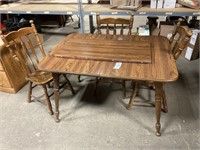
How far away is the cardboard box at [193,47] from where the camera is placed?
9.13 feet

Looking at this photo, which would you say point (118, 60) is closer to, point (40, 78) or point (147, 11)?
point (40, 78)

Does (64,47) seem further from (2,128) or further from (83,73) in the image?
(2,128)

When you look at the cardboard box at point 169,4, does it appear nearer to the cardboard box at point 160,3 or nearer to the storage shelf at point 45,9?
the cardboard box at point 160,3

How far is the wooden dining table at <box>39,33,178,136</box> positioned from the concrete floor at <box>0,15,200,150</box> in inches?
6.2

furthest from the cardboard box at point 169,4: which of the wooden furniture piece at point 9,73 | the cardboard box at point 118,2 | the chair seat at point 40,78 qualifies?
the wooden furniture piece at point 9,73

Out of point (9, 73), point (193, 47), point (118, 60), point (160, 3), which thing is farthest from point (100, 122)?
point (193, 47)

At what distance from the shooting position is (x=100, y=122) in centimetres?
193

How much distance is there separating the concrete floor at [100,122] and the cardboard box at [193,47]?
0.64 metres

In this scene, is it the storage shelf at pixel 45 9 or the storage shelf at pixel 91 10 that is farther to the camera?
the storage shelf at pixel 45 9

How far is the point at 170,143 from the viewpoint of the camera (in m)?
1.67

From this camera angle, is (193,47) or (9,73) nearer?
(9,73)

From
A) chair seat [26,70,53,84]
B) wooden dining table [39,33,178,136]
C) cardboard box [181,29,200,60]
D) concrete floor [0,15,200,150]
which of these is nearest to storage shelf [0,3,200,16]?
cardboard box [181,29,200,60]

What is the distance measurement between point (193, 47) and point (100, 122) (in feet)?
6.42

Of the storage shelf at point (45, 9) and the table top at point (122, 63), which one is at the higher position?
the storage shelf at point (45, 9)
